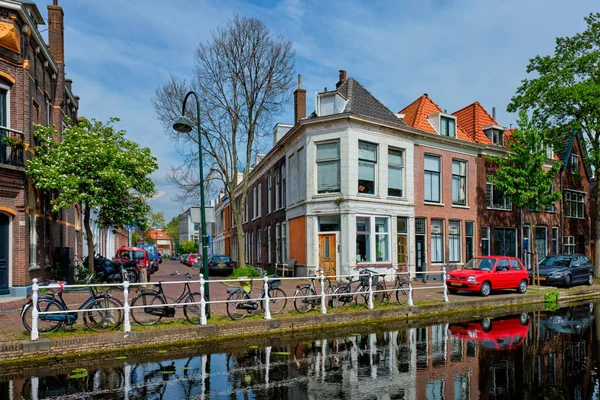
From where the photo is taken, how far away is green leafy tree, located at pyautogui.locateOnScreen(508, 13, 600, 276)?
83.6 ft

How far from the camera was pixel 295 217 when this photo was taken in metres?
25.8

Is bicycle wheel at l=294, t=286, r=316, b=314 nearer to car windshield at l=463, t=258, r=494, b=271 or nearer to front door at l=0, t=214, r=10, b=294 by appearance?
car windshield at l=463, t=258, r=494, b=271

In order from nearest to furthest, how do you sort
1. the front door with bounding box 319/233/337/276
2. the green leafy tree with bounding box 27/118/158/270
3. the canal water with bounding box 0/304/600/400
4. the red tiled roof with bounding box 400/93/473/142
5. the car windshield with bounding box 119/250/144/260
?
the canal water with bounding box 0/304/600/400 < the green leafy tree with bounding box 27/118/158/270 < the front door with bounding box 319/233/337/276 < the red tiled roof with bounding box 400/93/473/142 < the car windshield with bounding box 119/250/144/260

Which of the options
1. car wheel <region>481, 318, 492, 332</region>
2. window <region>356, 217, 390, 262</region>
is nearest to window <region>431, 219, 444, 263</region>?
window <region>356, 217, 390, 262</region>

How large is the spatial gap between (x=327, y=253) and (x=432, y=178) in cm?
790

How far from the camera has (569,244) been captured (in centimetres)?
3575

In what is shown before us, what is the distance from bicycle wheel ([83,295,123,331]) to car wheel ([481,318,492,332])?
922 cm

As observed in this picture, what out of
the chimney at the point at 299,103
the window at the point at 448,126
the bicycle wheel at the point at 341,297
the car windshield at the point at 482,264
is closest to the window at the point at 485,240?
the window at the point at 448,126

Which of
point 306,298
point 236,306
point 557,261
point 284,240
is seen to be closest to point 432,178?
point 557,261

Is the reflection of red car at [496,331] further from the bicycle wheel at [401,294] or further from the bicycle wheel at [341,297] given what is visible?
the bicycle wheel at [341,297]

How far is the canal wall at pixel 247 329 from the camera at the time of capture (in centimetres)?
923

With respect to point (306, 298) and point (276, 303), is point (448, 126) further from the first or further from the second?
point (306, 298)

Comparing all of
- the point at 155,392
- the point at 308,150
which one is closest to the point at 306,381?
the point at 155,392

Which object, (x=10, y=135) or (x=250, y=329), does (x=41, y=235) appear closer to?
(x=10, y=135)
